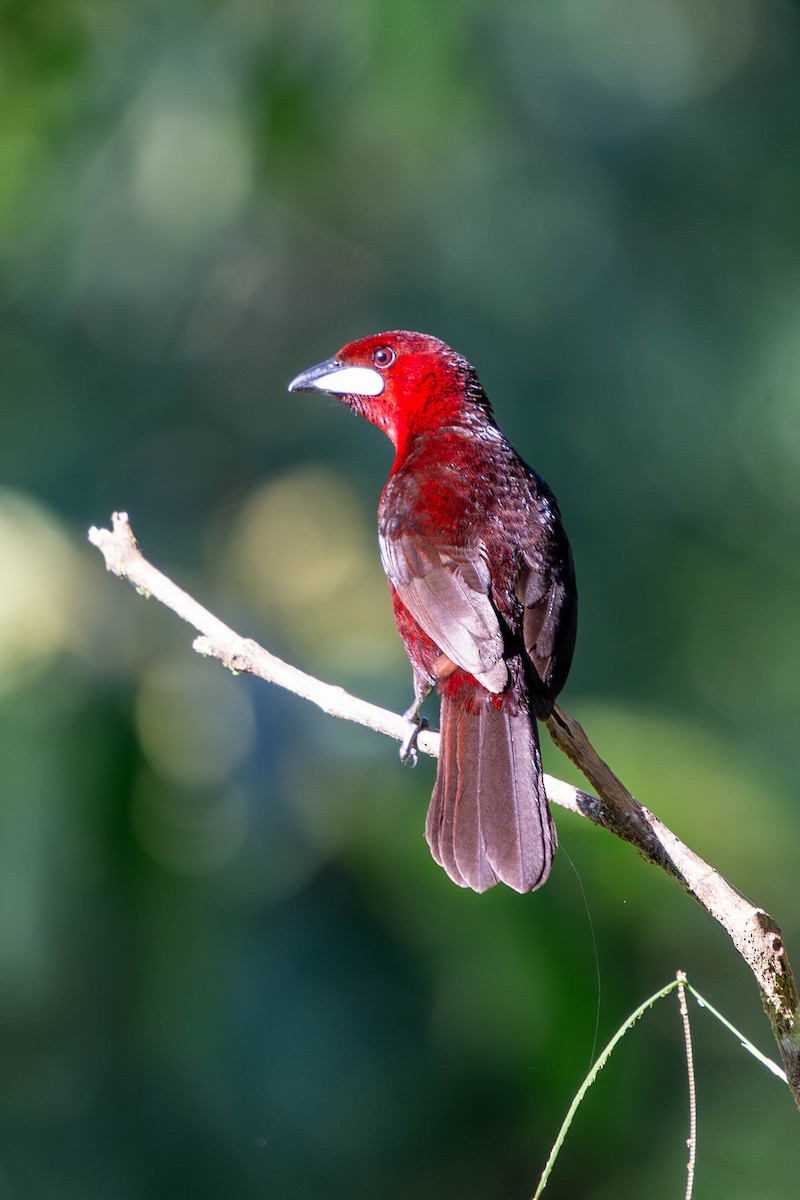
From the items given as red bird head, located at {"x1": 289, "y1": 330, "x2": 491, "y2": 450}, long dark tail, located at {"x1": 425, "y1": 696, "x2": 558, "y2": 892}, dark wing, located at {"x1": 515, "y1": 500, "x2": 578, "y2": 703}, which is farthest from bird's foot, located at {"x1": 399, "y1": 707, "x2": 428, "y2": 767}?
red bird head, located at {"x1": 289, "y1": 330, "x2": 491, "y2": 450}

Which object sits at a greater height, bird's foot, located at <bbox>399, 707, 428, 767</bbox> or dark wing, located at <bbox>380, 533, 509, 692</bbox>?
dark wing, located at <bbox>380, 533, 509, 692</bbox>

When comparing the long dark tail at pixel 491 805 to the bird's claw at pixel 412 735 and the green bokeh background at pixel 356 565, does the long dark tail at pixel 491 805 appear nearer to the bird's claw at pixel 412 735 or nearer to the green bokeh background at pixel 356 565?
the bird's claw at pixel 412 735

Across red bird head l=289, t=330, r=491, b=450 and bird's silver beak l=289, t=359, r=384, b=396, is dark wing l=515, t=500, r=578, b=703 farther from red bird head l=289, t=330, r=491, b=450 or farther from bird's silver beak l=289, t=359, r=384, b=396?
bird's silver beak l=289, t=359, r=384, b=396

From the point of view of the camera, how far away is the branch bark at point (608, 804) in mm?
1661

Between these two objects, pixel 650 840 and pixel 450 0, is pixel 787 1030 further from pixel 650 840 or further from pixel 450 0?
pixel 450 0

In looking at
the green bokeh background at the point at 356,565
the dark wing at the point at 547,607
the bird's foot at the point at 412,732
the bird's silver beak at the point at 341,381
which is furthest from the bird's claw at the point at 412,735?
the green bokeh background at the point at 356,565

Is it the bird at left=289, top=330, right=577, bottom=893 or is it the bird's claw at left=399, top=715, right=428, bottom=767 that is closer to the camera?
the bird at left=289, top=330, right=577, bottom=893

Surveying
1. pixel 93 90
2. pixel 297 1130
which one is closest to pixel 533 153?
pixel 93 90

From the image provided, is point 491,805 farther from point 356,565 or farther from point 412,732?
point 356,565

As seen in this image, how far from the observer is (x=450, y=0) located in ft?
18.6

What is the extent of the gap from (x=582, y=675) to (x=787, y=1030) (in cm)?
335

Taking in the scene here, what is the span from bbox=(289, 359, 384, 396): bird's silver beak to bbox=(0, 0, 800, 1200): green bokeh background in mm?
1333

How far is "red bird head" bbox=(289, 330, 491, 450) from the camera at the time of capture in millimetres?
3188

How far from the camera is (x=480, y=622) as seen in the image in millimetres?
2518
